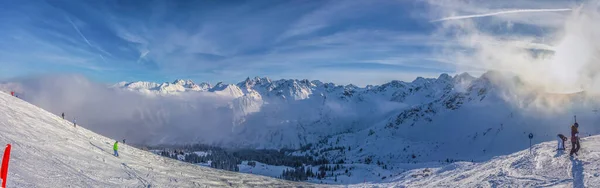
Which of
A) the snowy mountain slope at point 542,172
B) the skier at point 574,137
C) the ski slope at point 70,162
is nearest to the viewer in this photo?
the snowy mountain slope at point 542,172

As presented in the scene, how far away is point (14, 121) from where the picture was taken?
41.8 metres

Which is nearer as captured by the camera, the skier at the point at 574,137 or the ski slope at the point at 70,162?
the ski slope at the point at 70,162

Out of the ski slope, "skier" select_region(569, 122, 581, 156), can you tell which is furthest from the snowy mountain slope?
the ski slope

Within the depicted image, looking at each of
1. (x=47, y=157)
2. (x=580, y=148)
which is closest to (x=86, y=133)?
(x=47, y=157)

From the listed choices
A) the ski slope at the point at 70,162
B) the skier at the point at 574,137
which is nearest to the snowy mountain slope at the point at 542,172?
the skier at the point at 574,137

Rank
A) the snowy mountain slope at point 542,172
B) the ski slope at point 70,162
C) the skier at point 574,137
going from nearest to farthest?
the snowy mountain slope at point 542,172 < the ski slope at point 70,162 < the skier at point 574,137

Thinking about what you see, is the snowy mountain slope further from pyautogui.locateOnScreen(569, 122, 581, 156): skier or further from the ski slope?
the ski slope

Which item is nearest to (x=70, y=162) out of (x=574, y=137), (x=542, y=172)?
(x=542, y=172)

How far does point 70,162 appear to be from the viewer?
37.1 m

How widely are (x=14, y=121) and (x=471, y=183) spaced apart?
4564cm

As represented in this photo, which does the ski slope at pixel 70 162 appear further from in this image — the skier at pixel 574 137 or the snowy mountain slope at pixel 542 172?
the skier at pixel 574 137

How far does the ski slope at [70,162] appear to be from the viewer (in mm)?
31094

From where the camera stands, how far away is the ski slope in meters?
→ 31.1

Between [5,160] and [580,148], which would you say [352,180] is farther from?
[5,160]
